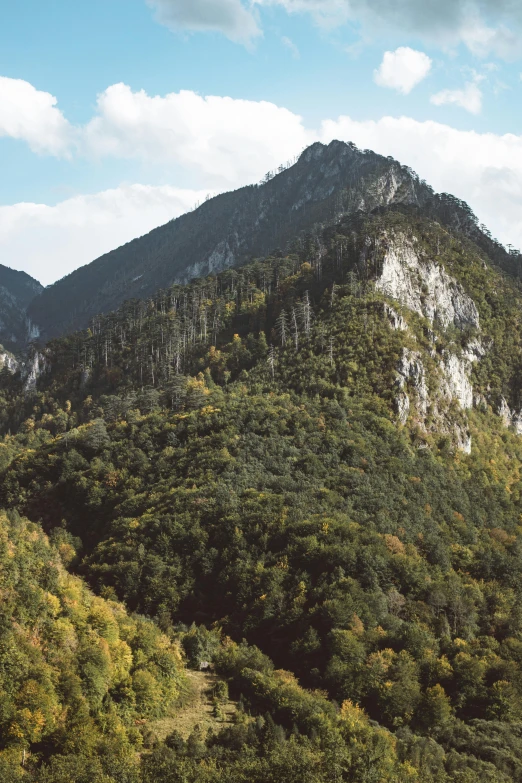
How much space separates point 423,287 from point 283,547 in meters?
96.0

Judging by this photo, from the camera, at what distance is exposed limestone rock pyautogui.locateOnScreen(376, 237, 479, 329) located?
467 feet

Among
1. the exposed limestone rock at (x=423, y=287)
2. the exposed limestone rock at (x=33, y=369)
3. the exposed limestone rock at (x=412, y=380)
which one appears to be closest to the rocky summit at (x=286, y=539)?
the exposed limestone rock at (x=412, y=380)

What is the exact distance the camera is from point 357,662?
59656mm

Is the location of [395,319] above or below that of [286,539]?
above

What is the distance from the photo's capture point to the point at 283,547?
3000 inches

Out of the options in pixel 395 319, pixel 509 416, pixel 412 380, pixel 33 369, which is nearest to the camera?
pixel 412 380

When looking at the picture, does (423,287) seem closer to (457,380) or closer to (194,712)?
(457,380)

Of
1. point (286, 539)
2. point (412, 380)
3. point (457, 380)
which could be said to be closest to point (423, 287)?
point (457, 380)

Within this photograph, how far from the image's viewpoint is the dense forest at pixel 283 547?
4366cm

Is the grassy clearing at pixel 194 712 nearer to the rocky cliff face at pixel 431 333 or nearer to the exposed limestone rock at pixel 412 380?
the rocky cliff face at pixel 431 333

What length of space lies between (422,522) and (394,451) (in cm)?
1761

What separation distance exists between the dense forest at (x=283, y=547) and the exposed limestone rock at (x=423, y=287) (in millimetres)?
2274

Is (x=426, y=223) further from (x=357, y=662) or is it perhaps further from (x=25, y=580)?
(x=25, y=580)

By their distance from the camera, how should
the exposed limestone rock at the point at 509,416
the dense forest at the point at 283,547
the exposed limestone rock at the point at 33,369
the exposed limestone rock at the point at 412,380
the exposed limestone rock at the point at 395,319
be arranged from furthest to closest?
the exposed limestone rock at the point at 33,369 → the exposed limestone rock at the point at 509,416 → the exposed limestone rock at the point at 395,319 → the exposed limestone rock at the point at 412,380 → the dense forest at the point at 283,547
